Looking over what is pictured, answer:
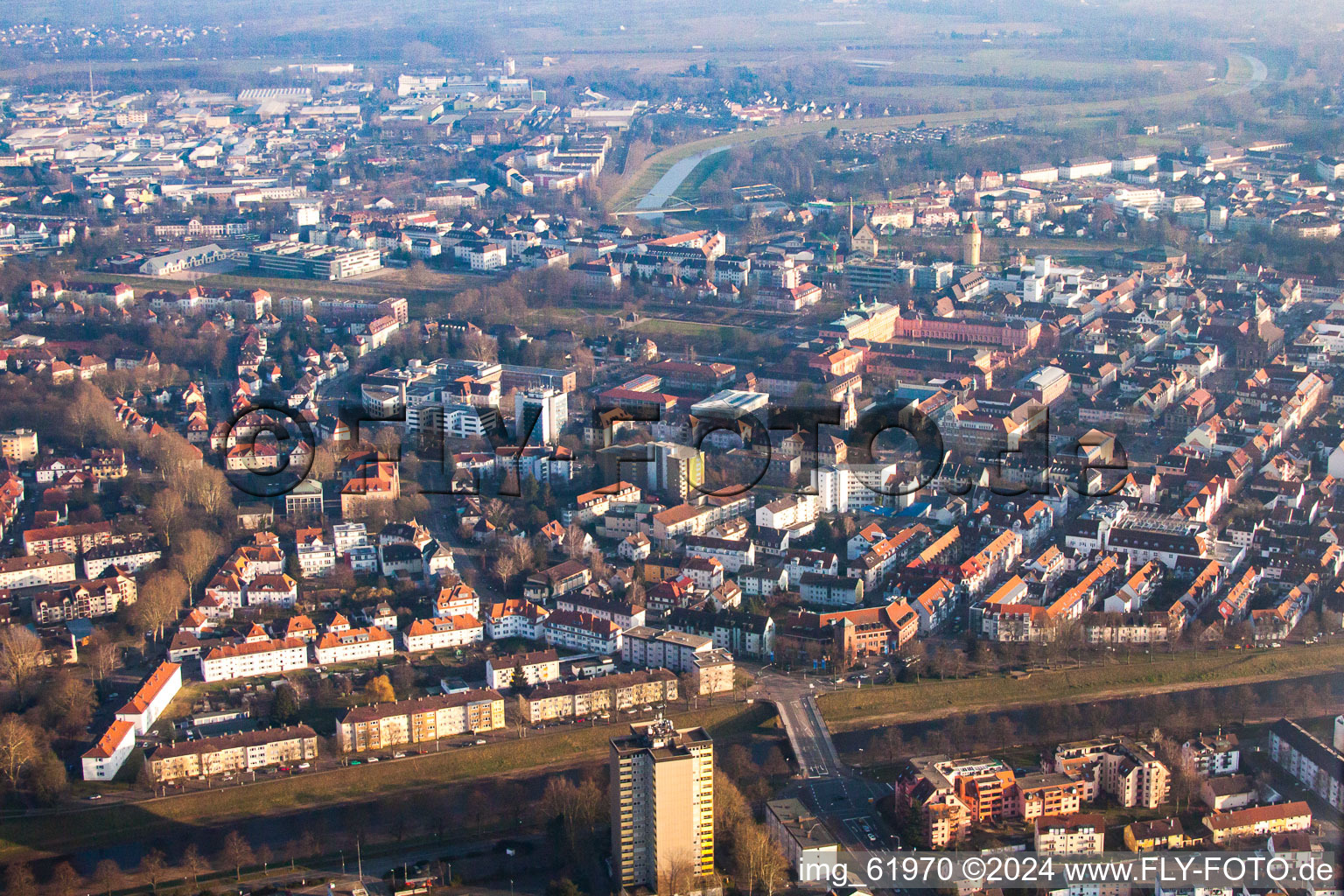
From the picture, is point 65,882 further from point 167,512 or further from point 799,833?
point 167,512

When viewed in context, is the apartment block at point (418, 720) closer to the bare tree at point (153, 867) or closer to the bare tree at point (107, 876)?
the bare tree at point (153, 867)

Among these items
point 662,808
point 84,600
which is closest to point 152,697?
point 84,600

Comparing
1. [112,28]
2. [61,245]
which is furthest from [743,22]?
[61,245]

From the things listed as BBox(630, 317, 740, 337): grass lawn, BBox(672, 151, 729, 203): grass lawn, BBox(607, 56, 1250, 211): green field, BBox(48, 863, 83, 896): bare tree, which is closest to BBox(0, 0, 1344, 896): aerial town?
BBox(48, 863, 83, 896): bare tree

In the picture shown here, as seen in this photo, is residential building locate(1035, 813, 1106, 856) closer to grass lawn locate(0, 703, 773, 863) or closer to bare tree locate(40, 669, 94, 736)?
grass lawn locate(0, 703, 773, 863)

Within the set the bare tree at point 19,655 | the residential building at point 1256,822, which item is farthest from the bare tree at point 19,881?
the residential building at point 1256,822
